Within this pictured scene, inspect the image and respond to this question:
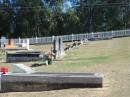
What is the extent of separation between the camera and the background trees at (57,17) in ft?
265

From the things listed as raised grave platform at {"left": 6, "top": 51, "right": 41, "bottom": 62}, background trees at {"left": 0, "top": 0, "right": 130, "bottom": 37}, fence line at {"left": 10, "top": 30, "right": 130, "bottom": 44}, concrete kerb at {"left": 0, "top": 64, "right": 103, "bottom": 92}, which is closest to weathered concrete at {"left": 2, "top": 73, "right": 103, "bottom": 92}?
concrete kerb at {"left": 0, "top": 64, "right": 103, "bottom": 92}

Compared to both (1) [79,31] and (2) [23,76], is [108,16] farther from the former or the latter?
(2) [23,76]

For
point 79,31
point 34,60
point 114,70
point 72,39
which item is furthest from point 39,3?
point 114,70

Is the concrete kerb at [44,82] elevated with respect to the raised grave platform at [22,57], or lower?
elevated

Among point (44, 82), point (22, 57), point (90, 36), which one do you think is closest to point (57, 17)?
point (90, 36)

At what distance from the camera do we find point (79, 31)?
269 ft

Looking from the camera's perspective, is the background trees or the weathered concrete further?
the background trees

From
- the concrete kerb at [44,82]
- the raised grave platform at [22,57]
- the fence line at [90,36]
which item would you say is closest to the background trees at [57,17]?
the fence line at [90,36]

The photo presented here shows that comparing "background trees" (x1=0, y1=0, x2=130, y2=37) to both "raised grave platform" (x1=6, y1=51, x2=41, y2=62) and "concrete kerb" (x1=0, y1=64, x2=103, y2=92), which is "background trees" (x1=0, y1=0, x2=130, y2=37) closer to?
"raised grave platform" (x1=6, y1=51, x2=41, y2=62)

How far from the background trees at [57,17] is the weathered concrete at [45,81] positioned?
6522 centimetres

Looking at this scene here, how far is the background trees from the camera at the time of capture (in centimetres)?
8075

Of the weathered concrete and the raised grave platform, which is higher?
the weathered concrete

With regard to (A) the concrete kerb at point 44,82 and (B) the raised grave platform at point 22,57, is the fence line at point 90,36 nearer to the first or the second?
(B) the raised grave platform at point 22,57

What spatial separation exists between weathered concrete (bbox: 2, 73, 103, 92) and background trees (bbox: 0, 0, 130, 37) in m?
65.2
